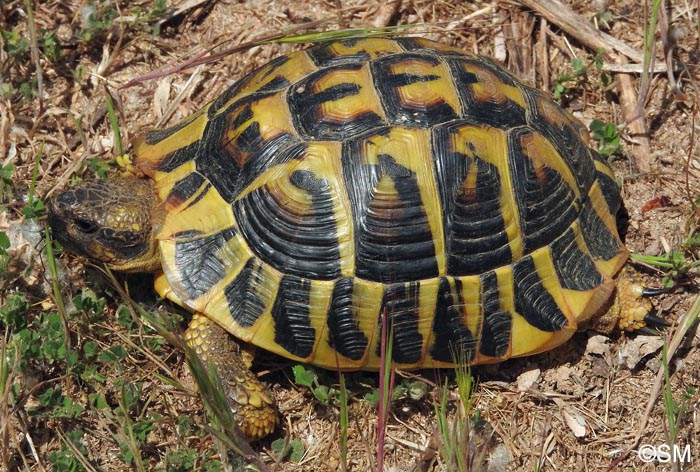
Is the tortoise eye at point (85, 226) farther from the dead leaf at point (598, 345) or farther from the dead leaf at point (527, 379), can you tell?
the dead leaf at point (598, 345)

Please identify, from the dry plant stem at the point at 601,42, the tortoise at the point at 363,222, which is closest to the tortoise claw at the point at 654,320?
the tortoise at the point at 363,222

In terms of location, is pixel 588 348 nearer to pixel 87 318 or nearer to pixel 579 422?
pixel 579 422

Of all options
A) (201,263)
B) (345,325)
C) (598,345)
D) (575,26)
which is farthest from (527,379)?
(575,26)

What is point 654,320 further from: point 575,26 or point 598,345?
point 575,26

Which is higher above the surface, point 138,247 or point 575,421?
point 138,247

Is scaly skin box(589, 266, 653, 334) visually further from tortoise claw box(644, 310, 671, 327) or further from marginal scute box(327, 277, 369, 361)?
marginal scute box(327, 277, 369, 361)

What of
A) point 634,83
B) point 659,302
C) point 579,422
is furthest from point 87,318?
point 634,83

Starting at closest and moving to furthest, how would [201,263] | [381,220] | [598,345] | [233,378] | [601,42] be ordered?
[381,220]
[201,263]
[233,378]
[598,345]
[601,42]
